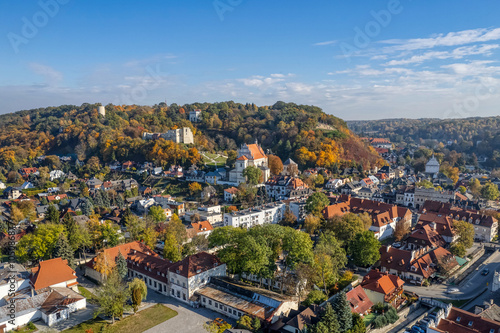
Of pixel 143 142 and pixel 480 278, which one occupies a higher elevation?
pixel 143 142

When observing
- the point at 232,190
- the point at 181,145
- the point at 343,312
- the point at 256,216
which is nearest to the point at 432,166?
the point at 232,190

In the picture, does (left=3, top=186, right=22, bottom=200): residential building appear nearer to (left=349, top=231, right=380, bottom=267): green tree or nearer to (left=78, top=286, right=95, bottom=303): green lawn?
(left=78, top=286, right=95, bottom=303): green lawn

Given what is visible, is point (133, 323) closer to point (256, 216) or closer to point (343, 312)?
point (343, 312)

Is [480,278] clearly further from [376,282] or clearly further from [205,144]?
[205,144]

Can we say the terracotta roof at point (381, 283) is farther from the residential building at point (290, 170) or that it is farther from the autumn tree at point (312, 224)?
the residential building at point (290, 170)

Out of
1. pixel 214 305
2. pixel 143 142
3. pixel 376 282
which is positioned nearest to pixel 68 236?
pixel 214 305

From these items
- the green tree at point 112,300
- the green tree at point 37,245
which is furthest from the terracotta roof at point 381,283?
the green tree at point 37,245
